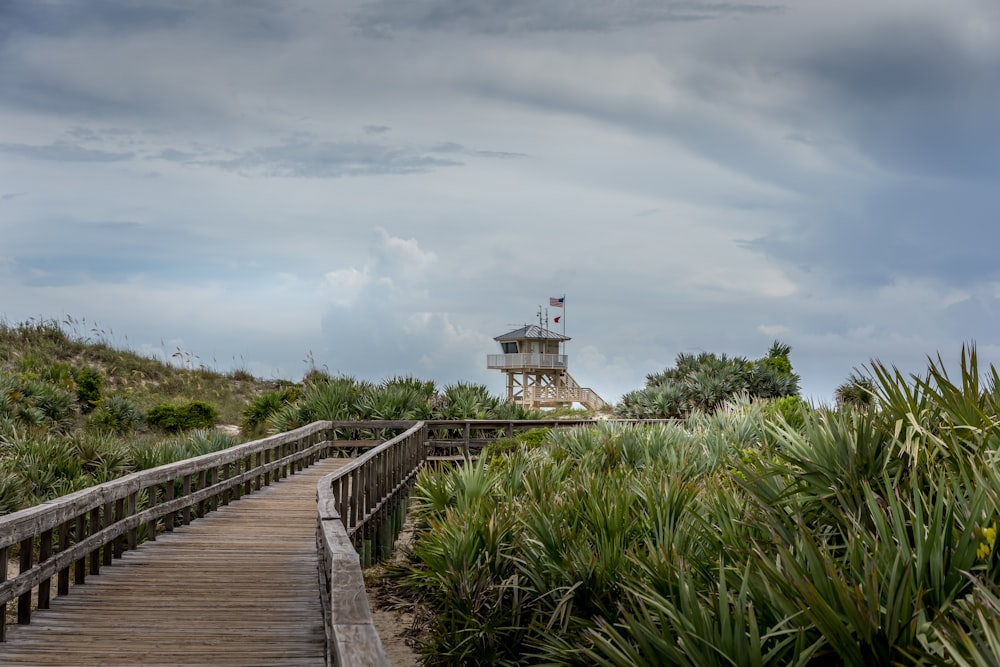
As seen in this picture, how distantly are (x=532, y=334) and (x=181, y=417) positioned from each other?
36891 millimetres

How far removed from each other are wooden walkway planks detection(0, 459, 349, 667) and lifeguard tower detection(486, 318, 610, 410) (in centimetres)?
4992

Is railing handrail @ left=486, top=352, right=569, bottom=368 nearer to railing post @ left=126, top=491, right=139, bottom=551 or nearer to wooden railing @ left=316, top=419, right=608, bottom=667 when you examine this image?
wooden railing @ left=316, top=419, right=608, bottom=667

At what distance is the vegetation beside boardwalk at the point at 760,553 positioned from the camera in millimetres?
4320

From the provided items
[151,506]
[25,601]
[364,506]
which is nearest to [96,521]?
[25,601]

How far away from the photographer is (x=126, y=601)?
8148 mm

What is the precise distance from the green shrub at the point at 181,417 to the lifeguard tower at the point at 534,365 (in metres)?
33.4

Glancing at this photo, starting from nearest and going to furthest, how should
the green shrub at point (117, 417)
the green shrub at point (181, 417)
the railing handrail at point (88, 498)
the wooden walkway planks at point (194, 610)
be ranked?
the wooden walkway planks at point (194, 610)
the railing handrail at point (88, 498)
the green shrub at point (117, 417)
the green shrub at point (181, 417)

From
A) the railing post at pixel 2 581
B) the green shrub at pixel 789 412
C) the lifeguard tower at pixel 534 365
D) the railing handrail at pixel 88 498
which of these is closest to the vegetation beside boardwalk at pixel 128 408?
the railing handrail at pixel 88 498

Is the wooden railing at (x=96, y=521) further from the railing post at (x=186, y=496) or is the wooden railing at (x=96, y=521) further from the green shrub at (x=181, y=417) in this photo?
the green shrub at (x=181, y=417)

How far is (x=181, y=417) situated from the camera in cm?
2767

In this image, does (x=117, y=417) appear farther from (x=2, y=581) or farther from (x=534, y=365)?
(x=534, y=365)

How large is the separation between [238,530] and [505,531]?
443 cm

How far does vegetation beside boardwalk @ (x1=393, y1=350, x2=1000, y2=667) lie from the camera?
4.32 meters

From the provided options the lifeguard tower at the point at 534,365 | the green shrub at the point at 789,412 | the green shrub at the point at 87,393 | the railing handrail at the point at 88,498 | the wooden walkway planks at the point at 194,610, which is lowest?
the wooden walkway planks at the point at 194,610
